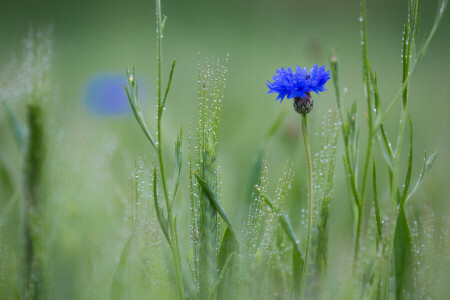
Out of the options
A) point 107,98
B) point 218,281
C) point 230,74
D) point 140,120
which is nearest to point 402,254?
point 218,281

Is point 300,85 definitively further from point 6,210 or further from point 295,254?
point 6,210

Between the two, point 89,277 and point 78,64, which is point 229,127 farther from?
point 78,64

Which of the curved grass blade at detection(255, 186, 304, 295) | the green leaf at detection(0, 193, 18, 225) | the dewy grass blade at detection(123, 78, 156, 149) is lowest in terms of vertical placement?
the curved grass blade at detection(255, 186, 304, 295)

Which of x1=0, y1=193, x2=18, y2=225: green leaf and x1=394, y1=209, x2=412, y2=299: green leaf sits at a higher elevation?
x1=0, y1=193, x2=18, y2=225: green leaf

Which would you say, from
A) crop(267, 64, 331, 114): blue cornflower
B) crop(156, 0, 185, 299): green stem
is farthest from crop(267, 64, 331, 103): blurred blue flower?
crop(156, 0, 185, 299): green stem

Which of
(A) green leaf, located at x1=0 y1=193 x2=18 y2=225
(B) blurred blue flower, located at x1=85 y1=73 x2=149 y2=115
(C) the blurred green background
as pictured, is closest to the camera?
(A) green leaf, located at x1=0 y1=193 x2=18 y2=225

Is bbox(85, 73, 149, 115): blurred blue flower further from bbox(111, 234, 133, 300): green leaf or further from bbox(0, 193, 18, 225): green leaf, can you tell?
bbox(111, 234, 133, 300): green leaf

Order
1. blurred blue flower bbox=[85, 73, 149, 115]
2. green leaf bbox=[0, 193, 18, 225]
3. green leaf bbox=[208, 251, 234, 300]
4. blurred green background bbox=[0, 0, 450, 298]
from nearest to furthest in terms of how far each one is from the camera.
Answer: green leaf bbox=[208, 251, 234, 300]
green leaf bbox=[0, 193, 18, 225]
blurred green background bbox=[0, 0, 450, 298]
blurred blue flower bbox=[85, 73, 149, 115]
